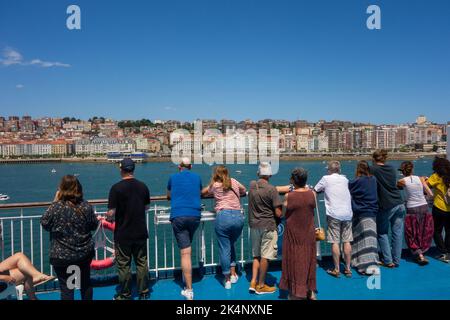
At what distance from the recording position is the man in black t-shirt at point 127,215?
3061mm

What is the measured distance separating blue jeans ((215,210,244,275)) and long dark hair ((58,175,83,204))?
135 cm

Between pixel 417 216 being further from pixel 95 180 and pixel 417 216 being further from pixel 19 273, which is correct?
pixel 95 180

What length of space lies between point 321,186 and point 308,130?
141585 mm

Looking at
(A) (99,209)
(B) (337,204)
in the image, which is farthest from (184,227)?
(A) (99,209)

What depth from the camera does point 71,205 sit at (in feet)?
8.95

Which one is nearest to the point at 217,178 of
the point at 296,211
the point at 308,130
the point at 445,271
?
the point at 296,211

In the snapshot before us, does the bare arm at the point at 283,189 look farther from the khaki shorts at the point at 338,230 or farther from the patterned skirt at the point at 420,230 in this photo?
Answer: the patterned skirt at the point at 420,230

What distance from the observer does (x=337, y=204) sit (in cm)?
363

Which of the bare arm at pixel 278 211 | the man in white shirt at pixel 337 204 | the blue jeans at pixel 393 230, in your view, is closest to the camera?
the bare arm at pixel 278 211

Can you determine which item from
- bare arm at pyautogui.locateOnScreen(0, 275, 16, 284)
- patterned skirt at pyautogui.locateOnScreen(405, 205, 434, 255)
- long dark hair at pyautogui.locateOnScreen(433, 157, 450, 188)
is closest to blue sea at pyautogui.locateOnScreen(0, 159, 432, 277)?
bare arm at pyautogui.locateOnScreen(0, 275, 16, 284)

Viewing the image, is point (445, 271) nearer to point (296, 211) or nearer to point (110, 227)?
point (296, 211)

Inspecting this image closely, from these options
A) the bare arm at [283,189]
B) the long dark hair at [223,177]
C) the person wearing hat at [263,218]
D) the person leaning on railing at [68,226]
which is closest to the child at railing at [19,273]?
the person leaning on railing at [68,226]

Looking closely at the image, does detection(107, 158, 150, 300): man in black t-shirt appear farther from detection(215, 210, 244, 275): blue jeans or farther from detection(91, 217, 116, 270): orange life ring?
detection(215, 210, 244, 275): blue jeans

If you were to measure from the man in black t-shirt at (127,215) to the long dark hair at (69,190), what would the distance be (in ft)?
1.10
